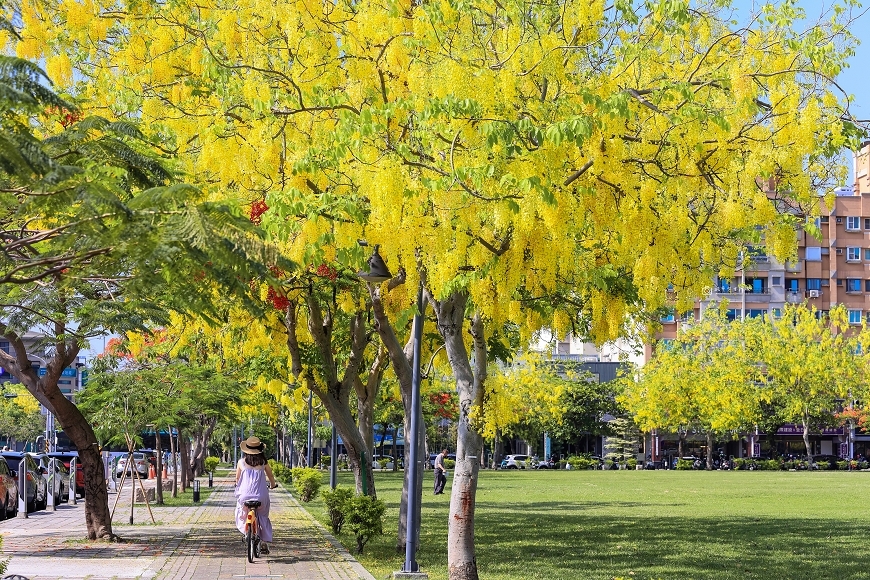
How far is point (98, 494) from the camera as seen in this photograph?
1705 cm

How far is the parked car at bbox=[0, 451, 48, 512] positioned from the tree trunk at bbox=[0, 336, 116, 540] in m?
8.62

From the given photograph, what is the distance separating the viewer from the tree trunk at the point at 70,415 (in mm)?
16141

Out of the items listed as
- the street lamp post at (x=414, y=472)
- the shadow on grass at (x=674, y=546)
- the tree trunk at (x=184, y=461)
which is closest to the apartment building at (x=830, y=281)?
the tree trunk at (x=184, y=461)

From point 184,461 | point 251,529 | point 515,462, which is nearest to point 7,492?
point 251,529

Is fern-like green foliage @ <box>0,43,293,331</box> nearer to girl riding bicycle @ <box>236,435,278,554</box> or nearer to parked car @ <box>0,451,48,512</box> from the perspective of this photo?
girl riding bicycle @ <box>236,435,278,554</box>

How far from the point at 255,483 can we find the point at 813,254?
75.1 metres

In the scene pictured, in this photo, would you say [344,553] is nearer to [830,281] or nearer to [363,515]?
[363,515]

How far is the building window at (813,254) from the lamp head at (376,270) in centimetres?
7583

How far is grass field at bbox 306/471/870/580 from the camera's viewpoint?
14.3m

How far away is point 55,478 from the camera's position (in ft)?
95.9

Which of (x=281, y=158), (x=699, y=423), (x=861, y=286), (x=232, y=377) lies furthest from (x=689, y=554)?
(x=861, y=286)

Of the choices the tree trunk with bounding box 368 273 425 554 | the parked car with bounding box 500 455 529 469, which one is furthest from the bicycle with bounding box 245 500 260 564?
the parked car with bounding box 500 455 529 469

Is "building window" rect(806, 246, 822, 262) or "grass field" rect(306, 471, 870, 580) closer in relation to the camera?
"grass field" rect(306, 471, 870, 580)

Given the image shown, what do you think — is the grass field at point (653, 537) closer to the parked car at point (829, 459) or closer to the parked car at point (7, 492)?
the parked car at point (7, 492)
